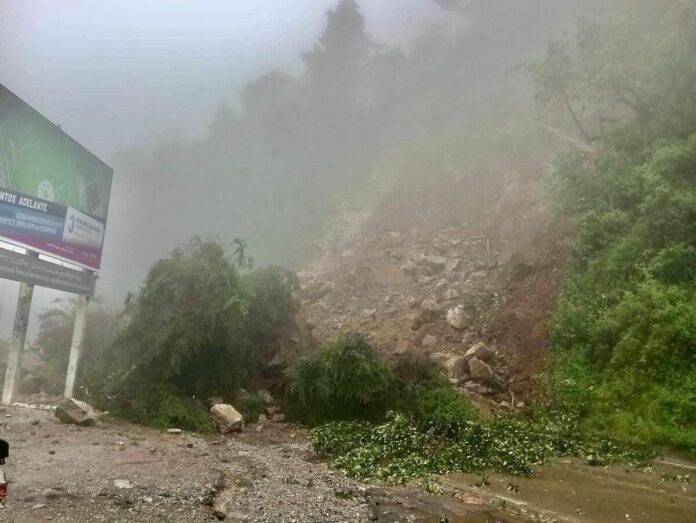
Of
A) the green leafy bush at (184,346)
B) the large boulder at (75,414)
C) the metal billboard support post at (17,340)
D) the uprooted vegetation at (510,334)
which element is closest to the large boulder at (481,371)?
the uprooted vegetation at (510,334)

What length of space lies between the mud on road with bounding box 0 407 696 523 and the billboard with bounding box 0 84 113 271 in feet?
15.6

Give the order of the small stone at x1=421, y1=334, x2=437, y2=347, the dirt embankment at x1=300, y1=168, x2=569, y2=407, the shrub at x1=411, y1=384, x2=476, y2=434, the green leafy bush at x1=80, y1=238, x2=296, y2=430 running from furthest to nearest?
the small stone at x1=421, y1=334, x2=437, y2=347, the dirt embankment at x1=300, y1=168, x2=569, y2=407, the green leafy bush at x1=80, y1=238, x2=296, y2=430, the shrub at x1=411, y1=384, x2=476, y2=434

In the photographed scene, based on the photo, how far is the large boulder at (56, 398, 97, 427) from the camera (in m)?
11.8

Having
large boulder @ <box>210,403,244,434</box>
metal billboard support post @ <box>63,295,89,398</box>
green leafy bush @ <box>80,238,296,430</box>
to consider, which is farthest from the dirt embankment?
metal billboard support post @ <box>63,295,89,398</box>

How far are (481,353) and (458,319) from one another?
2.11 m

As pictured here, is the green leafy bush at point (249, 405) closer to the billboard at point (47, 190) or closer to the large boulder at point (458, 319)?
the billboard at point (47, 190)

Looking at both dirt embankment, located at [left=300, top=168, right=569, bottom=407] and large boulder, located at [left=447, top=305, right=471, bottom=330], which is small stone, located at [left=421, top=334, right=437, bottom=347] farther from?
large boulder, located at [left=447, top=305, right=471, bottom=330]

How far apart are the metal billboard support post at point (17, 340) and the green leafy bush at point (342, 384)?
693 cm

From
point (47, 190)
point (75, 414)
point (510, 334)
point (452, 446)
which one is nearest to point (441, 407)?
point (452, 446)

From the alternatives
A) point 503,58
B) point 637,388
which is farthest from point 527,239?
point 503,58

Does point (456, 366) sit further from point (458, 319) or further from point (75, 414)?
point (75, 414)

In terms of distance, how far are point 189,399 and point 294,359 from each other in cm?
331

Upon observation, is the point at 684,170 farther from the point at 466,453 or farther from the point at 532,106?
the point at 532,106

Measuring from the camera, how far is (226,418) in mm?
13039
